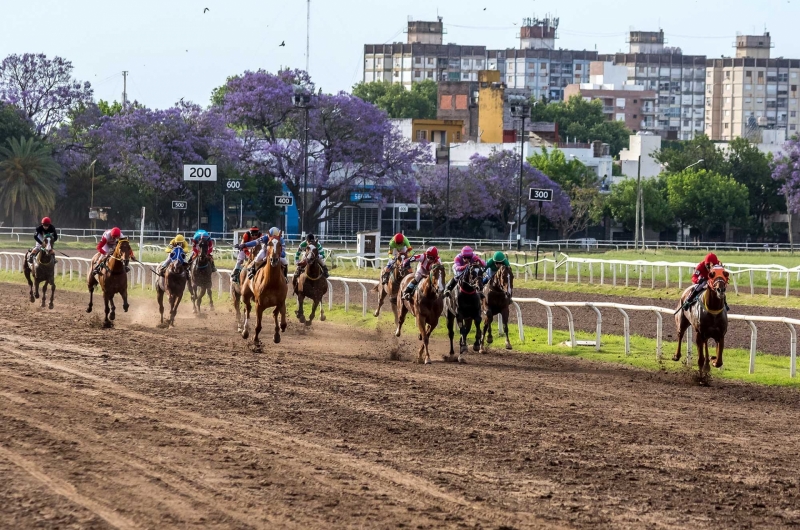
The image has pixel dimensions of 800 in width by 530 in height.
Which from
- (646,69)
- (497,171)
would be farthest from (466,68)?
(497,171)

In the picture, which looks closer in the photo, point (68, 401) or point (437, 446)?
point (437, 446)

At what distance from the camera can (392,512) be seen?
8.36 m

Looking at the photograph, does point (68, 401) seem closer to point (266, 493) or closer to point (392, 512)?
point (266, 493)

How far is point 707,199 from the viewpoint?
83.8 m

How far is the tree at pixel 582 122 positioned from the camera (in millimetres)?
128500

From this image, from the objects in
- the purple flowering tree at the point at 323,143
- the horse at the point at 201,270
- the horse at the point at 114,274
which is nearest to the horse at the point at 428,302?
the horse at the point at 114,274

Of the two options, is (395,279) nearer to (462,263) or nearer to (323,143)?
(462,263)

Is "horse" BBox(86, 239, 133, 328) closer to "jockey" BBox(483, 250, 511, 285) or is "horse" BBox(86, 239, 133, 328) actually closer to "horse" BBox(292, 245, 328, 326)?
"horse" BBox(292, 245, 328, 326)

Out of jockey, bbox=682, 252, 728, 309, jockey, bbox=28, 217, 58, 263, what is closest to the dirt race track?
jockey, bbox=682, 252, 728, 309

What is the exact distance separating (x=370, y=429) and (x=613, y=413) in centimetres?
Result: 284

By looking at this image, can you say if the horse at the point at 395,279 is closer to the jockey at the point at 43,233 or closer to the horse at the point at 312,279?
the horse at the point at 312,279

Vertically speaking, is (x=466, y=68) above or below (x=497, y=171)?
above

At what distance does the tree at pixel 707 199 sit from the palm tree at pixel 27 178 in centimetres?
3969

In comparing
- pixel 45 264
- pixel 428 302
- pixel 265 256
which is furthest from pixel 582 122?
pixel 428 302
